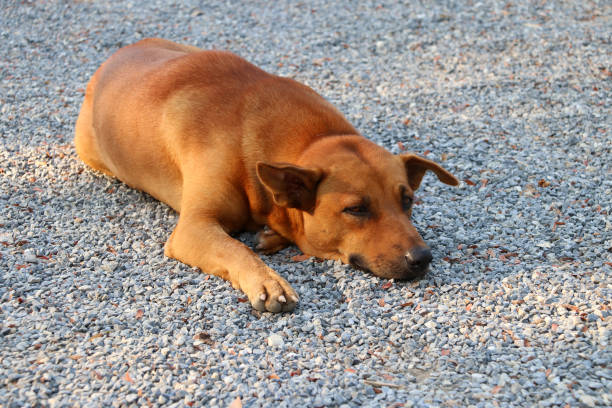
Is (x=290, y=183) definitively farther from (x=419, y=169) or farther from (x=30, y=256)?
(x=30, y=256)

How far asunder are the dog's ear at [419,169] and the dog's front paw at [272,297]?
51.6 inches

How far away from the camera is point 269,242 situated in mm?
4902

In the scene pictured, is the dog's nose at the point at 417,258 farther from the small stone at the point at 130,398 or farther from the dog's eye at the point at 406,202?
the small stone at the point at 130,398

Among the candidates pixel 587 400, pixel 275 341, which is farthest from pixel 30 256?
pixel 587 400

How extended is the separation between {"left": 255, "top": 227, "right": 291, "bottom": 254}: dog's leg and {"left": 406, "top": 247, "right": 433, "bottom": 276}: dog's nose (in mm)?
1040

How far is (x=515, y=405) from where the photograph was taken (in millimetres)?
3238

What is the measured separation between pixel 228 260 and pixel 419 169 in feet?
4.99

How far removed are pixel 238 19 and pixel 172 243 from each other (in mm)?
6236

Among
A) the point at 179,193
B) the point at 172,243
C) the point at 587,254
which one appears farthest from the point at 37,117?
the point at 587,254

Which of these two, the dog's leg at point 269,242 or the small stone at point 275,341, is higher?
the small stone at point 275,341

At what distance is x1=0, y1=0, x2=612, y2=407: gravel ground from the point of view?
345cm

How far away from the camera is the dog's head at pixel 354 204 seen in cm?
433

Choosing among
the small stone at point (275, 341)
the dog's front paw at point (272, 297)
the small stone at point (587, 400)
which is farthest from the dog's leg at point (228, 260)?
the small stone at point (587, 400)

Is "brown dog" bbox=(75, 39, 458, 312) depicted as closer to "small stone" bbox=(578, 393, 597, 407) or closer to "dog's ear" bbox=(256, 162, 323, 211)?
"dog's ear" bbox=(256, 162, 323, 211)
